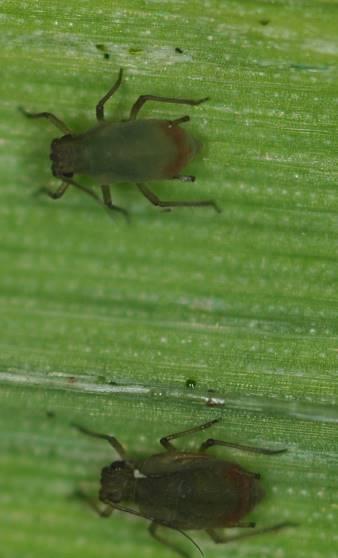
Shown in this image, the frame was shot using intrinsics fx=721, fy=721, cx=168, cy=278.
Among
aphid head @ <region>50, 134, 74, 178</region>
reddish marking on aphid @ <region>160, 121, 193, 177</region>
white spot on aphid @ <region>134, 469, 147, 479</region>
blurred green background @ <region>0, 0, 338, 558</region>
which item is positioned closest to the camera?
reddish marking on aphid @ <region>160, 121, 193, 177</region>

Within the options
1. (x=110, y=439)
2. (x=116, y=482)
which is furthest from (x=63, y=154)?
(x=116, y=482)

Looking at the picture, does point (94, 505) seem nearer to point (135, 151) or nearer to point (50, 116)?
point (135, 151)

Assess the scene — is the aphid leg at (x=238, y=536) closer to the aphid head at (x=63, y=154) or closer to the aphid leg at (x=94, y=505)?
the aphid leg at (x=94, y=505)

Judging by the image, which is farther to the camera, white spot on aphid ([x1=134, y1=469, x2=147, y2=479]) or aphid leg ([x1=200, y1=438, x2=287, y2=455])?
white spot on aphid ([x1=134, y1=469, x2=147, y2=479])

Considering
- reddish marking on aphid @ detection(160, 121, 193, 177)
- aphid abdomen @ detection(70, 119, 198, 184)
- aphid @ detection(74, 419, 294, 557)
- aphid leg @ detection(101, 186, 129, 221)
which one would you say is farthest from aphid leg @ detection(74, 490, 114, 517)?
reddish marking on aphid @ detection(160, 121, 193, 177)

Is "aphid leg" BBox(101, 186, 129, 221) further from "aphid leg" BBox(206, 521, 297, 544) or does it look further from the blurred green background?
"aphid leg" BBox(206, 521, 297, 544)

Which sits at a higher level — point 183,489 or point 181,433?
point 181,433

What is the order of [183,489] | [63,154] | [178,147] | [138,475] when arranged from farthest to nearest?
[138,475] → [63,154] → [183,489] → [178,147]
